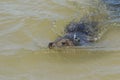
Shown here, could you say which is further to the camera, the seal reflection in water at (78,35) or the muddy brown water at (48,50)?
the seal reflection in water at (78,35)

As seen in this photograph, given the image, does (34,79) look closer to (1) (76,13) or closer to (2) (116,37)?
(2) (116,37)

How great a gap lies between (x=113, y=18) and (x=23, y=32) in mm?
1691

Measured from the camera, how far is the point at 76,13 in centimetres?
571

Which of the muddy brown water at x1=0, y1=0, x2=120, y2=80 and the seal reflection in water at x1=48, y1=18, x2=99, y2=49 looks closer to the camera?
the muddy brown water at x1=0, y1=0, x2=120, y2=80

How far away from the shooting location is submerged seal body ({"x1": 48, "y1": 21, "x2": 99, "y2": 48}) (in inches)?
162

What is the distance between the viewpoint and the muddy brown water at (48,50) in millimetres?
3969

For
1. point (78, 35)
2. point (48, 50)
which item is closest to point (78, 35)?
point (78, 35)

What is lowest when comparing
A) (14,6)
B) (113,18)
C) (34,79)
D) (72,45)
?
(34,79)

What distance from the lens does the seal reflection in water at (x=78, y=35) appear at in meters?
4.11

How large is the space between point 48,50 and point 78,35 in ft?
1.75

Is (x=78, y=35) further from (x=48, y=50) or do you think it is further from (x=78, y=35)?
(x=48, y=50)

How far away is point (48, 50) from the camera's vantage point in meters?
A: 4.32

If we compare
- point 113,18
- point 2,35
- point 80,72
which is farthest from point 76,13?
point 80,72

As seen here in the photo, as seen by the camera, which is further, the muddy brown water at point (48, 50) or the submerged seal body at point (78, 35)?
the submerged seal body at point (78, 35)
